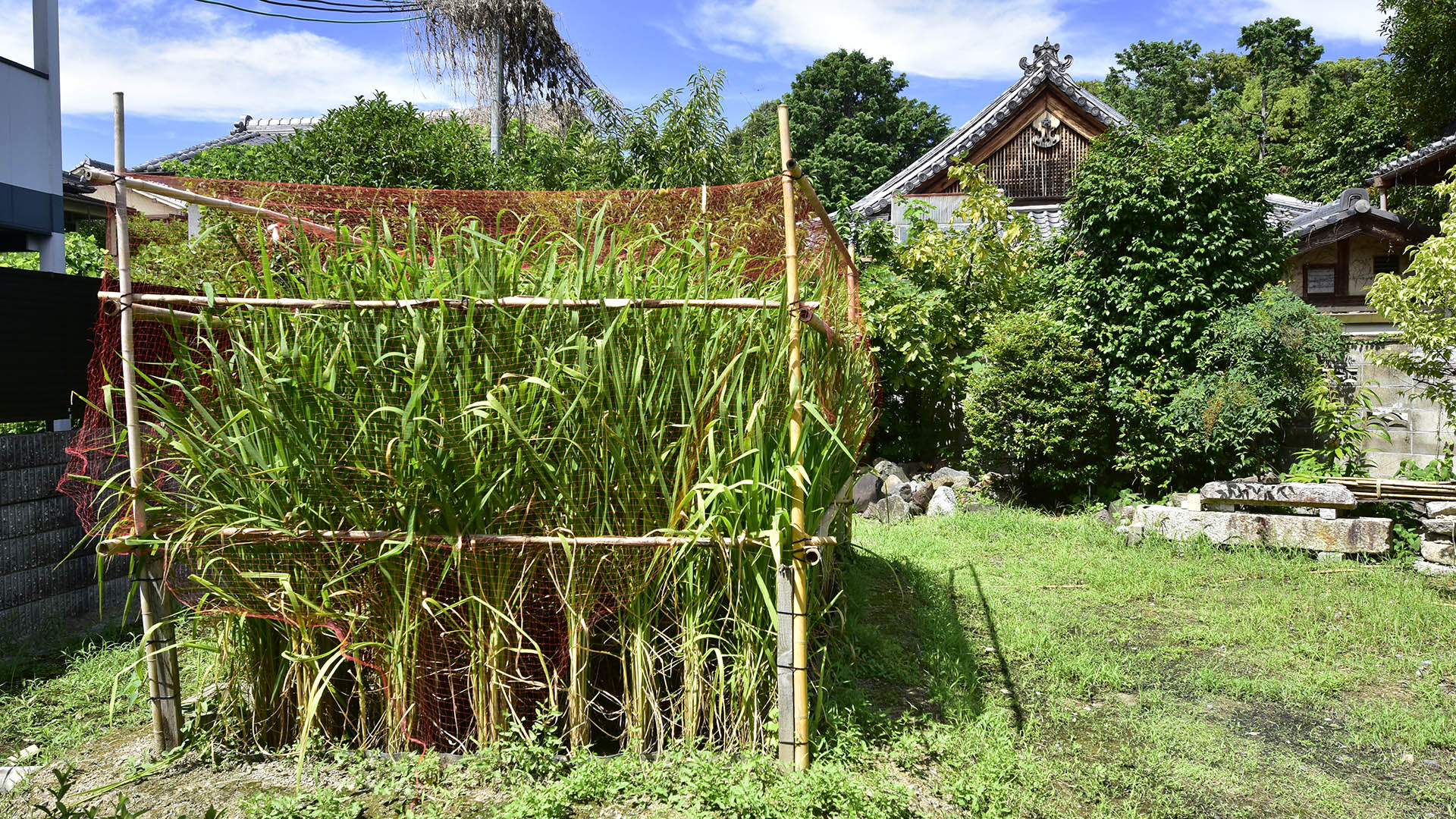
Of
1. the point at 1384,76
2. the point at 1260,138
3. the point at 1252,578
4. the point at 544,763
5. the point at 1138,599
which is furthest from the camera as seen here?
the point at 1260,138

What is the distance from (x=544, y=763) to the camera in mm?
2543

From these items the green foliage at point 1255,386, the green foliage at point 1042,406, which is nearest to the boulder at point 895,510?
the green foliage at point 1042,406

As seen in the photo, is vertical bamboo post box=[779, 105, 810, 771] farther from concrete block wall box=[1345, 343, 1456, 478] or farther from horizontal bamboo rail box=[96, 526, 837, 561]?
concrete block wall box=[1345, 343, 1456, 478]

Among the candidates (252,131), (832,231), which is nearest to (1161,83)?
(252,131)

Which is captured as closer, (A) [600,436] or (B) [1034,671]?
(A) [600,436]

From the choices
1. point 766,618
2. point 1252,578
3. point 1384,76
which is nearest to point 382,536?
point 766,618

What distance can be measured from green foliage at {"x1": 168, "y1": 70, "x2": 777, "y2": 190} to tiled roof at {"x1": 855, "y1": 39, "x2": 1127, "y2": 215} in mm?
7815

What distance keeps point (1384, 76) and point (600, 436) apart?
19.1 m

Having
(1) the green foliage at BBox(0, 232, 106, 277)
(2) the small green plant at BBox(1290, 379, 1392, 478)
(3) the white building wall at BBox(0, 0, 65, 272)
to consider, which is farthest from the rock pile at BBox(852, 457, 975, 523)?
(1) the green foliage at BBox(0, 232, 106, 277)

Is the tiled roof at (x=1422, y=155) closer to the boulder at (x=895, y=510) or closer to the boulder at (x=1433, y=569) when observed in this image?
the boulder at (x=1433, y=569)

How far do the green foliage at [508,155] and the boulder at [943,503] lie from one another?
3210 millimetres

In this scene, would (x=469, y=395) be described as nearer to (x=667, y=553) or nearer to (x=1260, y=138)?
(x=667, y=553)

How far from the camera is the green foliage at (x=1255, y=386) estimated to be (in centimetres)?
646

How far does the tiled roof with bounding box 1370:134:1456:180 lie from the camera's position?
12152mm
